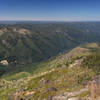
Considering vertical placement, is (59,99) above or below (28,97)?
above

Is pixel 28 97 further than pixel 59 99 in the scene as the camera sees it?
Yes

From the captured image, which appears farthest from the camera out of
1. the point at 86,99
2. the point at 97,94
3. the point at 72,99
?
the point at 72,99

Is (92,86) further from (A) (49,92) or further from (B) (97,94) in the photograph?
(A) (49,92)

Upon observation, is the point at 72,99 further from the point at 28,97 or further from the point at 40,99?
the point at 28,97

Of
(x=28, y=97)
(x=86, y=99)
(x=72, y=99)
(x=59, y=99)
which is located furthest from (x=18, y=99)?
(x=86, y=99)

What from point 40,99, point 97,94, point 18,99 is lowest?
point 18,99

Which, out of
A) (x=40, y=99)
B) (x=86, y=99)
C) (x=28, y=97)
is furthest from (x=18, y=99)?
(x=86, y=99)

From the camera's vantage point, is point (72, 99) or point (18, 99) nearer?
point (72, 99)

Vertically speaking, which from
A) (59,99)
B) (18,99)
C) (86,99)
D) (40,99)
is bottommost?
(18,99)

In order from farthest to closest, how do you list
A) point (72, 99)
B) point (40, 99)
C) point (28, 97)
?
point (28, 97) → point (40, 99) → point (72, 99)
